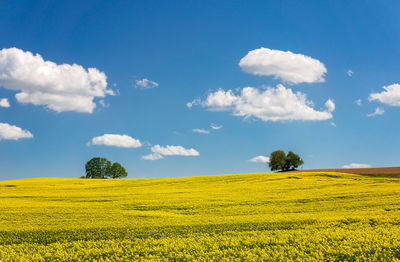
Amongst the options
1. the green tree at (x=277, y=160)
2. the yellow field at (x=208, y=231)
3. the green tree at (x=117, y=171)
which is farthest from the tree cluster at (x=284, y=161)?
the yellow field at (x=208, y=231)

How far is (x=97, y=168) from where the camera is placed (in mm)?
90625

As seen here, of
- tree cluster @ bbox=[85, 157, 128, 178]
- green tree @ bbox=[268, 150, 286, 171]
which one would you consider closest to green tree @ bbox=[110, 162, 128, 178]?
tree cluster @ bbox=[85, 157, 128, 178]

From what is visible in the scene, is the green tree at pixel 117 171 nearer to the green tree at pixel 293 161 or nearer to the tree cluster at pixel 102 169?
the tree cluster at pixel 102 169

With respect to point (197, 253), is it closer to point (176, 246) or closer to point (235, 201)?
point (176, 246)

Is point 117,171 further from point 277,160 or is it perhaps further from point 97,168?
point 277,160

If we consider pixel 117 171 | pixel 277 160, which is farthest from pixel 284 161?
pixel 117 171

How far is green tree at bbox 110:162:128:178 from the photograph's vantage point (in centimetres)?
9212

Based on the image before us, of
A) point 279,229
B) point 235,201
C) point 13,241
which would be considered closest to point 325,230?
point 279,229

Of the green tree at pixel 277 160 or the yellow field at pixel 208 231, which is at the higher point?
the green tree at pixel 277 160

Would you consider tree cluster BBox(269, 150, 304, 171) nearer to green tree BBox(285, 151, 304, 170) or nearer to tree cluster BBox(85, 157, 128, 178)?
green tree BBox(285, 151, 304, 170)

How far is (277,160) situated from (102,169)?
5295cm

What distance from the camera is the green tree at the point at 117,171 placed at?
9212 cm

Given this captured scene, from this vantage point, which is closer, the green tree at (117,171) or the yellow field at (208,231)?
the yellow field at (208,231)

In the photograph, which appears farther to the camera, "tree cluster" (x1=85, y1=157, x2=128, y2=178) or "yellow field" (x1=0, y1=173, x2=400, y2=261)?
"tree cluster" (x1=85, y1=157, x2=128, y2=178)
